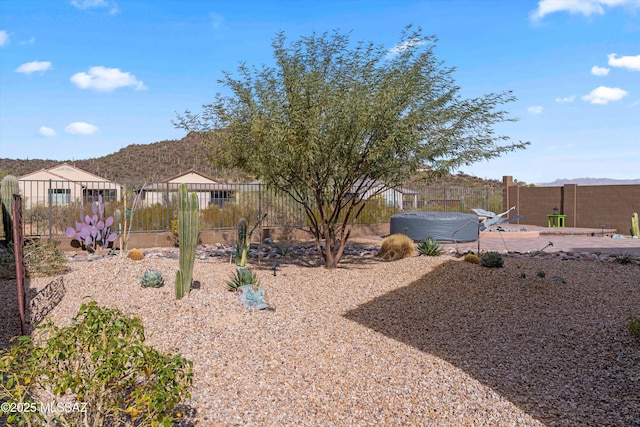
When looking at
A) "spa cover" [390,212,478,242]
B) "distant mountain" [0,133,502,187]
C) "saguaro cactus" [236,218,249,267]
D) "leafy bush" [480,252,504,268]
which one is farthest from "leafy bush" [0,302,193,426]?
"distant mountain" [0,133,502,187]

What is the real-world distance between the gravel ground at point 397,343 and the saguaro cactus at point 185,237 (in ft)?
0.91

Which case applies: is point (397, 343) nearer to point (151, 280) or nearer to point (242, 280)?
point (242, 280)

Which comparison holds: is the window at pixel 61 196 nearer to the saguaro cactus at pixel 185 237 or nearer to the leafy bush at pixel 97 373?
the saguaro cactus at pixel 185 237

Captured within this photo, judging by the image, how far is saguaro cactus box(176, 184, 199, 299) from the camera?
25.1ft

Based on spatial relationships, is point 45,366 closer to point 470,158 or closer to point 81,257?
point 470,158

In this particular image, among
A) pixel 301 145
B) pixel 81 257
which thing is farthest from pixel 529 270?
pixel 81 257

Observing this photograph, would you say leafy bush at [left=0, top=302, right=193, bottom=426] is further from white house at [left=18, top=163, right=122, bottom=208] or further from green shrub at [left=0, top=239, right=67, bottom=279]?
white house at [left=18, top=163, right=122, bottom=208]

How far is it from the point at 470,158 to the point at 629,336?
545cm

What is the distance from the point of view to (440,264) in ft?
38.3

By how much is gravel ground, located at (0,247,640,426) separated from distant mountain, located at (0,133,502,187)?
4457 centimetres

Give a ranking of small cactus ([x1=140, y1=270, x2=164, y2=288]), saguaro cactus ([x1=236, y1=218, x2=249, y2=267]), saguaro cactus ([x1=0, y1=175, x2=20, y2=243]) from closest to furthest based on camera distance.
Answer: small cactus ([x1=140, y1=270, x2=164, y2=288])
saguaro cactus ([x1=236, y1=218, x2=249, y2=267])
saguaro cactus ([x1=0, y1=175, x2=20, y2=243])

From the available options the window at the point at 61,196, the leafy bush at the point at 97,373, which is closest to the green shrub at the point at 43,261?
the window at the point at 61,196

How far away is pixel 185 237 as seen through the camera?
783cm

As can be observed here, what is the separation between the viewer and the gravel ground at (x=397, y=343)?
15.6 feet
